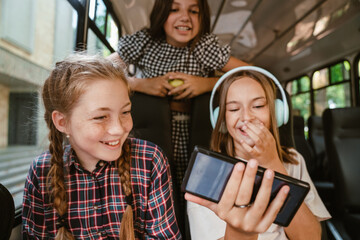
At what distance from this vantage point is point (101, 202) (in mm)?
1095

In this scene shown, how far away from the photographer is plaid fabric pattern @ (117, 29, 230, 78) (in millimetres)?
1510

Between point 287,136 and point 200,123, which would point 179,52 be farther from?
point 287,136

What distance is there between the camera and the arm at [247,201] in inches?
24.3

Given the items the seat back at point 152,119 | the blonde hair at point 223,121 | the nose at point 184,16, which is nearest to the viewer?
the blonde hair at point 223,121

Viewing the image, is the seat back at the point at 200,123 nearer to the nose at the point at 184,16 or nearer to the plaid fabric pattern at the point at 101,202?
the plaid fabric pattern at the point at 101,202

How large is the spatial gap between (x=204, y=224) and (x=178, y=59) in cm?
92

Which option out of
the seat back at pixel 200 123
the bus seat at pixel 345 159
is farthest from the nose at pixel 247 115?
the bus seat at pixel 345 159

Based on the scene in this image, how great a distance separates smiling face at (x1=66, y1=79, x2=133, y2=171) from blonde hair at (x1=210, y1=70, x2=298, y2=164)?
0.48 metres

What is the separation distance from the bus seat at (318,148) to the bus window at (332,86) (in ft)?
4.37

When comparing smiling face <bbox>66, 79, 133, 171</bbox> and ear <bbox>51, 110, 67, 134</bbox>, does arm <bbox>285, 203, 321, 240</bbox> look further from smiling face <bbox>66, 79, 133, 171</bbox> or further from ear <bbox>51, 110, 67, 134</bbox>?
ear <bbox>51, 110, 67, 134</bbox>

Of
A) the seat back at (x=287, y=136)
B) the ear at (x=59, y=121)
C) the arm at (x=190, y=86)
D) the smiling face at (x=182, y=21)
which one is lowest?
the seat back at (x=287, y=136)

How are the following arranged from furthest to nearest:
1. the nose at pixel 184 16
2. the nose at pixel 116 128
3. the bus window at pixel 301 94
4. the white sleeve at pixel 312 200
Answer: the bus window at pixel 301 94, the nose at pixel 184 16, the white sleeve at pixel 312 200, the nose at pixel 116 128

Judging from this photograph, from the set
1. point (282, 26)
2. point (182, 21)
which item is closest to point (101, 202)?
point (182, 21)

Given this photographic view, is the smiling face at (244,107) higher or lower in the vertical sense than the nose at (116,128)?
higher
